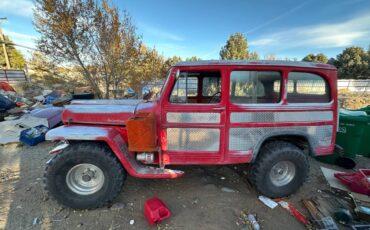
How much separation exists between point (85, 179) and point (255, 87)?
2.69 metres

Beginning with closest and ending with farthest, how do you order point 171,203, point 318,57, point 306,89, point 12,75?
point 171,203
point 306,89
point 12,75
point 318,57

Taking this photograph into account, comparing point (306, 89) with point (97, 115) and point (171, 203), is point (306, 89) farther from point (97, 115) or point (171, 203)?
Result: point (97, 115)

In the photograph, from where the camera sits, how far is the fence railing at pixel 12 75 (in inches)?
584

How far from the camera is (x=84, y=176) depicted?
260 cm

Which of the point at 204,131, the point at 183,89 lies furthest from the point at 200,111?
the point at 183,89

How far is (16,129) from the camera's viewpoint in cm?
553

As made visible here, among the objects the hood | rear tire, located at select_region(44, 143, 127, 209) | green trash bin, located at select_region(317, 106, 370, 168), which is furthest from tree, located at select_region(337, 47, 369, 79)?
rear tire, located at select_region(44, 143, 127, 209)

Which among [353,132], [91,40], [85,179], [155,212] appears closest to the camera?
[155,212]

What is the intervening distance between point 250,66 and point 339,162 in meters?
3.14

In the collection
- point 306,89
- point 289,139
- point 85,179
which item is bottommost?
point 85,179

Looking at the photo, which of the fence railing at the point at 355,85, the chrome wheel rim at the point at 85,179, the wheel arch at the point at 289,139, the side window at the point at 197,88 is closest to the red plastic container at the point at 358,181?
the wheel arch at the point at 289,139

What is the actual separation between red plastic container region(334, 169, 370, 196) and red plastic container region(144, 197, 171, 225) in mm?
2932

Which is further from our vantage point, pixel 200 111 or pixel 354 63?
pixel 354 63

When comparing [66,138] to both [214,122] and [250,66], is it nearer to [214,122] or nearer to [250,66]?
[214,122]
